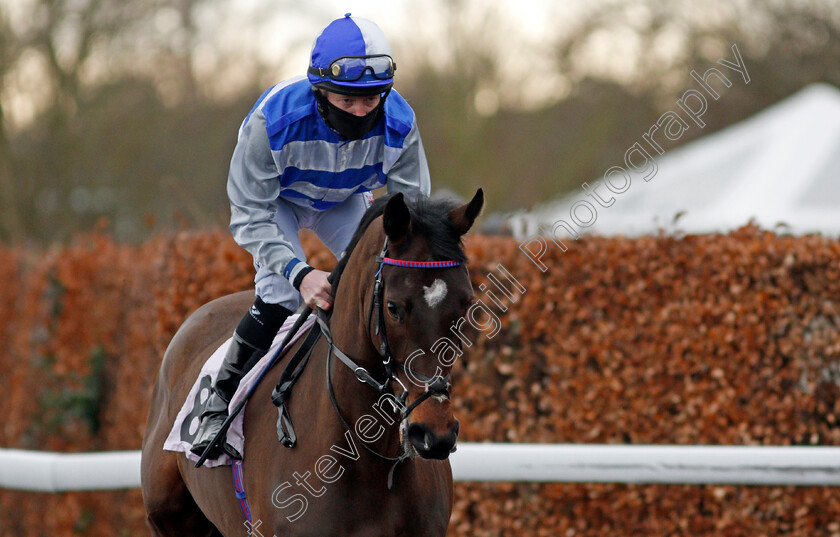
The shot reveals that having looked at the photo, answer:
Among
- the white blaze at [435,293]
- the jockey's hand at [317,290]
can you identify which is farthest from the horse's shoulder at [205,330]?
the white blaze at [435,293]

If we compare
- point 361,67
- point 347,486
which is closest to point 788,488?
point 347,486

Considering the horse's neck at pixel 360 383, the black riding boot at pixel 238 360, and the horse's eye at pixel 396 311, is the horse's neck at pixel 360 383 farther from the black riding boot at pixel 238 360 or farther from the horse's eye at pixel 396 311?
the black riding boot at pixel 238 360

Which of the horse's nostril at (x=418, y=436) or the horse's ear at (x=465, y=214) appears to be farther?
the horse's ear at (x=465, y=214)

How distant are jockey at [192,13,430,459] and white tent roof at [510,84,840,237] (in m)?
6.01

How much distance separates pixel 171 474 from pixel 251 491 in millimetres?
959

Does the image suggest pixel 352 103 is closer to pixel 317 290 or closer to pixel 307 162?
pixel 307 162

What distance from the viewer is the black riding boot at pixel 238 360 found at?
361 centimetres

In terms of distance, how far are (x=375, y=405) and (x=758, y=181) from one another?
930 centimetres

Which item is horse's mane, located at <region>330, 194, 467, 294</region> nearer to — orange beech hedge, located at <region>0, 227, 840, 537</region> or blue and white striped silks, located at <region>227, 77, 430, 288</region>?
blue and white striped silks, located at <region>227, 77, 430, 288</region>

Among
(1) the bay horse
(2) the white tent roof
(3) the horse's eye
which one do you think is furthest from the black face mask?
(2) the white tent roof

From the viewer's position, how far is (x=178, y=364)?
4.54 meters

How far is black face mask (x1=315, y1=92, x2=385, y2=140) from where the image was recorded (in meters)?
3.36

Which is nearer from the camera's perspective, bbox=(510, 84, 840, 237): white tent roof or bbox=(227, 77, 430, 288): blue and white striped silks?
bbox=(227, 77, 430, 288): blue and white striped silks

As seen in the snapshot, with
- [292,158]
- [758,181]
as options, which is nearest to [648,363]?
[292,158]
